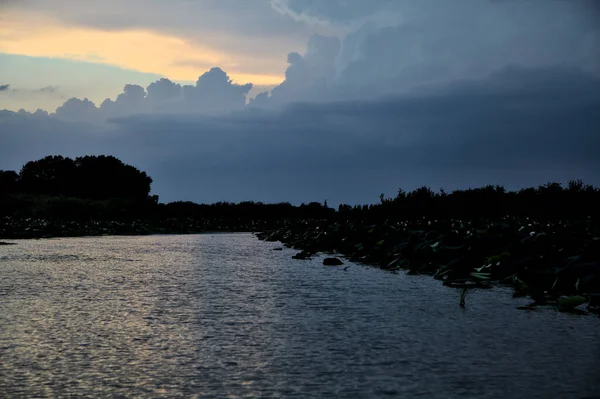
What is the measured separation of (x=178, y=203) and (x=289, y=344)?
2891 inches

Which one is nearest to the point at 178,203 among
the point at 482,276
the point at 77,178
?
the point at 77,178

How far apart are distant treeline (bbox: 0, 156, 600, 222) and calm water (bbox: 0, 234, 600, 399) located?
1999 cm

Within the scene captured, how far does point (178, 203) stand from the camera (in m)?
78.2

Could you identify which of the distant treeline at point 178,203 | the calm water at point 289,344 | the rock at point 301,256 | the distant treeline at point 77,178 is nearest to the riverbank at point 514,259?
the calm water at point 289,344

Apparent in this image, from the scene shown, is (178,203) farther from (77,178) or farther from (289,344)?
(289,344)

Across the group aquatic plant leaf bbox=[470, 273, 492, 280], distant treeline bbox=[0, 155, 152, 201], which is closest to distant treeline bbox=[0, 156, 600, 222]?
distant treeline bbox=[0, 155, 152, 201]

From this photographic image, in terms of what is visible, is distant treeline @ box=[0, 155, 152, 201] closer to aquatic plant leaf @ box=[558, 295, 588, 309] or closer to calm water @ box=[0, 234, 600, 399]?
calm water @ box=[0, 234, 600, 399]

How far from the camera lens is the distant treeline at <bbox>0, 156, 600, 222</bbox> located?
29.8 metres

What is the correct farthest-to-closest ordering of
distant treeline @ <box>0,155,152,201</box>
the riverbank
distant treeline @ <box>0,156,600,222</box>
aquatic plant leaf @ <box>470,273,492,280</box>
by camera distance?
distant treeline @ <box>0,155,152,201</box> → distant treeline @ <box>0,156,600,222</box> → aquatic plant leaf @ <box>470,273,492,280</box> → the riverbank

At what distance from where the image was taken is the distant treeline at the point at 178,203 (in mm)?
29797

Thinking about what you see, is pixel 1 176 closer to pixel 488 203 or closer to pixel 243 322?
pixel 488 203

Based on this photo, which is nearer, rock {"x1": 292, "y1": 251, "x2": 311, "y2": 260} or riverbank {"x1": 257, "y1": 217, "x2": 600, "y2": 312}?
riverbank {"x1": 257, "y1": 217, "x2": 600, "y2": 312}

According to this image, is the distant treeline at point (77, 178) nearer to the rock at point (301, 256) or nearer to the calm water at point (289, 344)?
the rock at point (301, 256)

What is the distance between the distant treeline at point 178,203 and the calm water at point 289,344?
19986 mm
